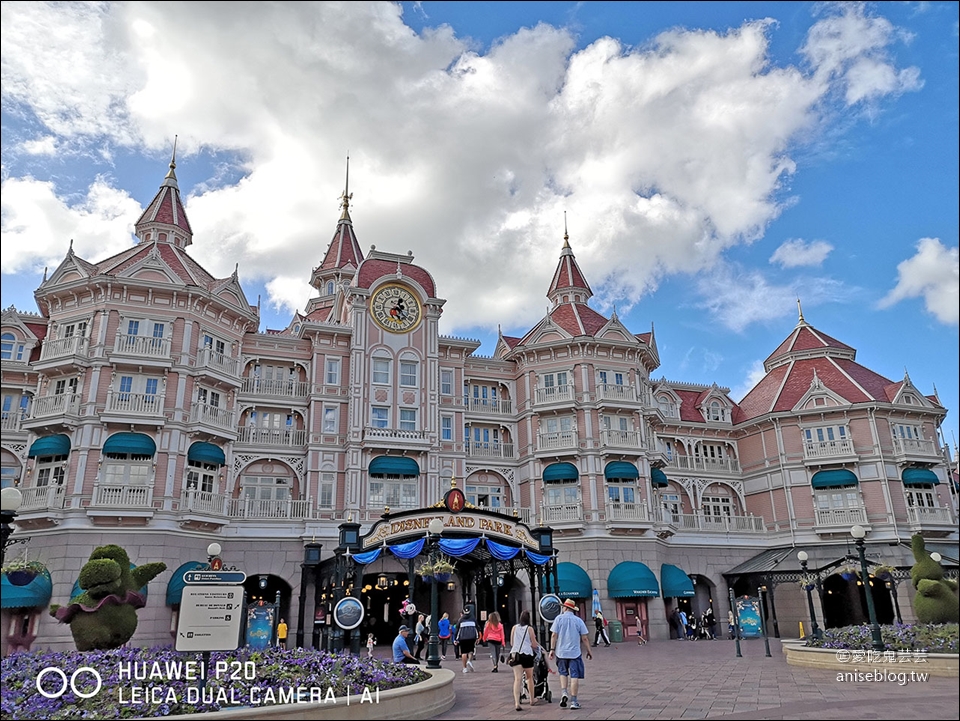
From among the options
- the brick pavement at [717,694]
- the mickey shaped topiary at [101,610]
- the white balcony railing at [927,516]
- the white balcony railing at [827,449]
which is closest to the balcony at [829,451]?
the white balcony railing at [827,449]

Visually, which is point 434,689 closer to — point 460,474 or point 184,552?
point 184,552

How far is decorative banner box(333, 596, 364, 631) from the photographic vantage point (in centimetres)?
1877

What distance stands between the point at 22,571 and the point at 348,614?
→ 881cm

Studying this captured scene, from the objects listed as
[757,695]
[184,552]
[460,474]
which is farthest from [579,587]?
[757,695]

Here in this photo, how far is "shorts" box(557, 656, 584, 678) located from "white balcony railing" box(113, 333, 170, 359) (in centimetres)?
2536

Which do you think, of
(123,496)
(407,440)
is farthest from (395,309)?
(123,496)

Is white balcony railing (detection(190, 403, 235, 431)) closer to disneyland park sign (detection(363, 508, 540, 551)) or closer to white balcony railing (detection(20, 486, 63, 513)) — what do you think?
white balcony railing (detection(20, 486, 63, 513))

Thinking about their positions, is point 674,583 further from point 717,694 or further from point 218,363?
point 218,363

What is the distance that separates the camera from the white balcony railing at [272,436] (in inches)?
1409

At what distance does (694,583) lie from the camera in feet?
134

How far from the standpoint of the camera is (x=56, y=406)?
31.6 m

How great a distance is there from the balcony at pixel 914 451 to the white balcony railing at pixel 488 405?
22.4 meters

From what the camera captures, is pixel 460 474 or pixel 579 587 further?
pixel 460 474

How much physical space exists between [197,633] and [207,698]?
1082mm
